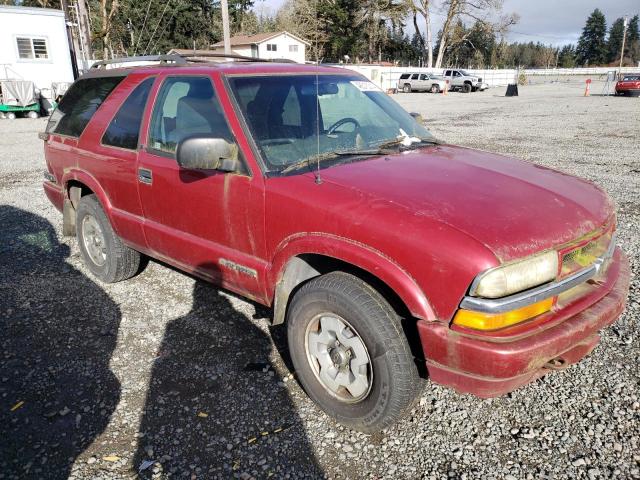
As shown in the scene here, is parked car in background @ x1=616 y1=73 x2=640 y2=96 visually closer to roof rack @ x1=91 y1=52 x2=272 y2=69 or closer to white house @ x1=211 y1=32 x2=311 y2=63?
white house @ x1=211 y1=32 x2=311 y2=63

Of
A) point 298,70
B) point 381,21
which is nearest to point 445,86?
point 381,21

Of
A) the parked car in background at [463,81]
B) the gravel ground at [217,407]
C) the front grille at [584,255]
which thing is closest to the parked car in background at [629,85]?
the parked car in background at [463,81]

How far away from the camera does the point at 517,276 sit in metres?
2.23

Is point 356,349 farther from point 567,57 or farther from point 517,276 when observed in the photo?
point 567,57

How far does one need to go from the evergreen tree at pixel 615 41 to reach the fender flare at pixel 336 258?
136 m

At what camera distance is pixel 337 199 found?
8.62 feet

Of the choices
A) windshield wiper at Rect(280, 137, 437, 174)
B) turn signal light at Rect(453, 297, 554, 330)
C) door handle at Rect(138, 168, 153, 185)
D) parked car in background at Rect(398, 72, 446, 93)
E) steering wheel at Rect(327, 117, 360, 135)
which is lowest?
turn signal light at Rect(453, 297, 554, 330)

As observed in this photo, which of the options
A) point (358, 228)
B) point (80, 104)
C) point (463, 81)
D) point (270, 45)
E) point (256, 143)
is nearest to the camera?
point (358, 228)

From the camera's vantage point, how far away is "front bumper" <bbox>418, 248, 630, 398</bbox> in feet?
7.25

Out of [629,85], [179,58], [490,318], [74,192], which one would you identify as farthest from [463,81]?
[490,318]

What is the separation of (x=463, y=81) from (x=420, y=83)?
4148mm

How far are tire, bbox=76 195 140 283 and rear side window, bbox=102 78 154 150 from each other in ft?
2.38

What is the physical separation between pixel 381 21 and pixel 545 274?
6558 cm

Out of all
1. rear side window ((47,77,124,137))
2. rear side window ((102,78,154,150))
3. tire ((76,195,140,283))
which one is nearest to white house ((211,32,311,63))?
rear side window ((47,77,124,137))
